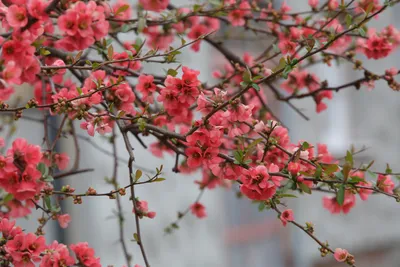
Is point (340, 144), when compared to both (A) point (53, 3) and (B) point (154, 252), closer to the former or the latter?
(B) point (154, 252)

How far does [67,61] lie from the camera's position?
1.28 metres

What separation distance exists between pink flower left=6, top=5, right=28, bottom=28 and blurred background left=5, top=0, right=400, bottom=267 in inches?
64.4

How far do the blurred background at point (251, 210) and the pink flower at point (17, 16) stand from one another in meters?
1.64

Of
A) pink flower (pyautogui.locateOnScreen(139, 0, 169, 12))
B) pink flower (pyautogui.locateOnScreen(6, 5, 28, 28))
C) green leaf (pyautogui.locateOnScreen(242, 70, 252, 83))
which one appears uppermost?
pink flower (pyautogui.locateOnScreen(139, 0, 169, 12))

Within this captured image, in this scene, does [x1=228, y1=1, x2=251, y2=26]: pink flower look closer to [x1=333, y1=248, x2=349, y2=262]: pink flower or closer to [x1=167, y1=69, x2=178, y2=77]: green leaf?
[x1=167, y1=69, x2=178, y2=77]: green leaf

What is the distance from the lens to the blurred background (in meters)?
3.12

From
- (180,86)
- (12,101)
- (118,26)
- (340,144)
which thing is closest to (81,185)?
(12,101)

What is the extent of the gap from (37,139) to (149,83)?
6.46ft

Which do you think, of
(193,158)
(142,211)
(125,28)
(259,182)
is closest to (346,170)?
(259,182)

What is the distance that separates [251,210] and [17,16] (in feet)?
11.4

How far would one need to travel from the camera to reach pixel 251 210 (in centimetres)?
427

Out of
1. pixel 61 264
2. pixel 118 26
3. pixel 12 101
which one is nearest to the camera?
pixel 61 264

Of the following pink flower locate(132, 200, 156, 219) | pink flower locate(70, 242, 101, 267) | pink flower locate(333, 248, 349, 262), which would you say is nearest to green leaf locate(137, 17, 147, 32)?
pink flower locate(132, 200, 156, 219)

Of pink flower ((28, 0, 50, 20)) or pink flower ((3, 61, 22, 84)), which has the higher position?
pink flower ((28, 0, 50, 20))
